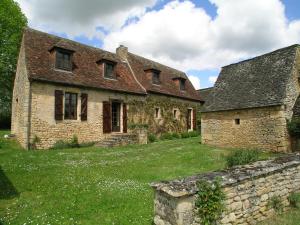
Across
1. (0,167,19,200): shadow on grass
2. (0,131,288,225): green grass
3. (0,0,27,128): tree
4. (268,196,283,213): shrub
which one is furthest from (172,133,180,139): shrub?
(268,196,283,213): shrub

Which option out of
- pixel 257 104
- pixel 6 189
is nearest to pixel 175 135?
pixel 257 104

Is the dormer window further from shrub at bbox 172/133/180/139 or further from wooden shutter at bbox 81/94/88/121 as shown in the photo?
wooden shutter at bbox 81/94/88/121

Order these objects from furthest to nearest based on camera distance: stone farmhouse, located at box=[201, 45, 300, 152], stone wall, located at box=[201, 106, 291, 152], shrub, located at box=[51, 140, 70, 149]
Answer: shrub, located at box=[51, 140, 70, 149]
stone farmhouse, located at box=[201, 45, 300, 152]
stone wall, located at box=[201, 106, 291, 152]

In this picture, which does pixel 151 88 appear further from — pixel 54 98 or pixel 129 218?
pixel 129 218

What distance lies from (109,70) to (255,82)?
34.2 feet

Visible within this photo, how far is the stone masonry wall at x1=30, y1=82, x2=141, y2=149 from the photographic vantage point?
16.1 meters

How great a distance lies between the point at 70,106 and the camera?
17.6m

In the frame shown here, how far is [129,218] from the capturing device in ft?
19.6

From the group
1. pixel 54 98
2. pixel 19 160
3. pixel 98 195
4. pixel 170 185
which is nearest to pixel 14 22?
pixel 54 98

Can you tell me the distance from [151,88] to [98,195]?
54.3 ft

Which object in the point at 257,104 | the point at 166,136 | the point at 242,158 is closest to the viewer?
the point at 242,158

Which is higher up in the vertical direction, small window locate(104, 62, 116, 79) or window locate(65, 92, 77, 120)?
small window locate(104, 62, 116, 79)

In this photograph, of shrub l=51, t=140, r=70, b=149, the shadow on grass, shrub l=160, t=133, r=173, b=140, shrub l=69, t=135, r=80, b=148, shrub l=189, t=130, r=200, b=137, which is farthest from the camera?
shrub l=189, t=130, r=200, b=137

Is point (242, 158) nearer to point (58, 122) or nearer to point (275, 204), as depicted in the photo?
point (275, 204)
